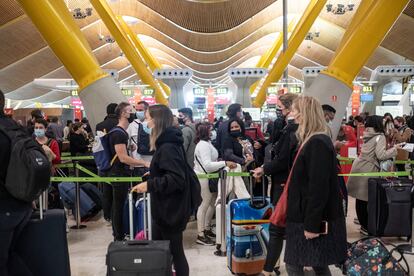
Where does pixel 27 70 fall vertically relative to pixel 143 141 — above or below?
above

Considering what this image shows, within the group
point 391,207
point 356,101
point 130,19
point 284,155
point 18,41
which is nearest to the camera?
point 284,155

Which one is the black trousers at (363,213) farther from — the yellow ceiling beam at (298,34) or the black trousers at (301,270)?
the yellow ceiling beam at (298,34)

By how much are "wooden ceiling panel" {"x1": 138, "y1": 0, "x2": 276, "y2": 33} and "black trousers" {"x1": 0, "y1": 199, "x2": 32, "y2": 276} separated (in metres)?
26.0

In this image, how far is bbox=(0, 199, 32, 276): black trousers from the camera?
2943 mm

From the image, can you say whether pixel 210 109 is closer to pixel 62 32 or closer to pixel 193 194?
pixel 62 32

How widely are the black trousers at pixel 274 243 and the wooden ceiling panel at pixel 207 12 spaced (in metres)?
25.5

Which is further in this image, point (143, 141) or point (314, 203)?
point (143, 141)

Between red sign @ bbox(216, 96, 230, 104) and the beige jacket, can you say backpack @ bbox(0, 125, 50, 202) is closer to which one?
the beige jacket

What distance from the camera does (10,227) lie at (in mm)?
2963

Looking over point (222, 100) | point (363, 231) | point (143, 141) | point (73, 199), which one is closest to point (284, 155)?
point (143, 141)

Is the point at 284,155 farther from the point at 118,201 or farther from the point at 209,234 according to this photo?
the point at 209,234

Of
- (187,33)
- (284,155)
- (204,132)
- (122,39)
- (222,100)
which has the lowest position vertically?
(284,155)

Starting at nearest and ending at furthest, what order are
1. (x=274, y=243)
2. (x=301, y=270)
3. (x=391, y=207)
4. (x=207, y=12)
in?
(x=301, y=270) → (x=274, y=243) → (x=391, y=207) → (x=207, y=12)

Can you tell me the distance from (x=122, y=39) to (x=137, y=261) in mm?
21006
